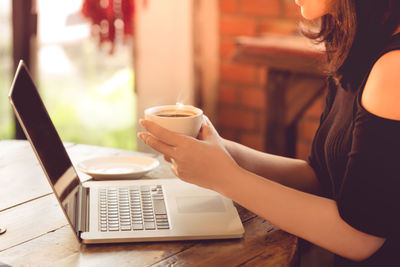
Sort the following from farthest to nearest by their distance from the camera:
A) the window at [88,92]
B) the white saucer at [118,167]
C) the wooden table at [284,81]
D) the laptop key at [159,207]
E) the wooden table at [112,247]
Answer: the window at [88,92] < the wooden table at [284,81] < the white saucer at [118,167] < the laptop key at [159,207] < the wooden table at [112,247]

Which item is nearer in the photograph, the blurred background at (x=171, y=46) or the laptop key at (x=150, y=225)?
the laptop key at (x=150, y=225)

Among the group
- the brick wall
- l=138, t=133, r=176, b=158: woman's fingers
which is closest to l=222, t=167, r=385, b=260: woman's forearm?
l=138, t=133, r=176, b=158: woman's fingers

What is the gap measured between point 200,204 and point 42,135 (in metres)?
0.30

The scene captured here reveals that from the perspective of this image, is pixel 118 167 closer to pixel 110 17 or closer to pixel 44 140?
pixel 44 140

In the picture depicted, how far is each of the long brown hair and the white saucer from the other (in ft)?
1.48

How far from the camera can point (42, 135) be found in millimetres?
976

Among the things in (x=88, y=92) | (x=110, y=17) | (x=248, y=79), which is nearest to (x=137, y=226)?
(x=110, y=17)

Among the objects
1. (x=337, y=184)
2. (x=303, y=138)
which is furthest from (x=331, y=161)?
(x=303, y=138)

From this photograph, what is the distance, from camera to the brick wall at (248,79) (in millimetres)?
2492

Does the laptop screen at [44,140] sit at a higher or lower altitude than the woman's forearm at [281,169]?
higher

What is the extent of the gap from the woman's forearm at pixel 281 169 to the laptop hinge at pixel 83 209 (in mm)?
332

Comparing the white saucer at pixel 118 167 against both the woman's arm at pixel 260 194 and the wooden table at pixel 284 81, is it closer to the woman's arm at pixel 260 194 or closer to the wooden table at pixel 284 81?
the woman's arm at pixel 260 194

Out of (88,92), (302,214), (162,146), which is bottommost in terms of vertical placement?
(88,92)

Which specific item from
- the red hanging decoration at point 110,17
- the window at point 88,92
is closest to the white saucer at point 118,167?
the red hanging decoration at point 110,17
